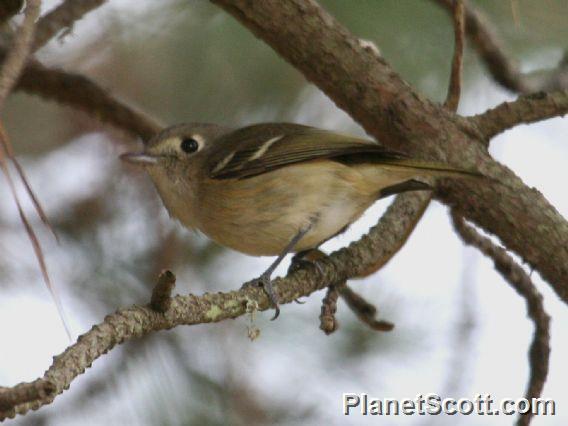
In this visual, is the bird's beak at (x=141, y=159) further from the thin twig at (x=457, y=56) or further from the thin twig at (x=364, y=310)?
the thin twig at (x=457, y=56)

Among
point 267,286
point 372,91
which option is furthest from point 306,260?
point 372,91

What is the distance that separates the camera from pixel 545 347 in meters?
2.74

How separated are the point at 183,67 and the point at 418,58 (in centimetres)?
106

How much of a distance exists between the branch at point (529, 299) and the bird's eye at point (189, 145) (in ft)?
3.37

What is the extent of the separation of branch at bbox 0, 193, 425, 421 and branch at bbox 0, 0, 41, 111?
475 millimetres

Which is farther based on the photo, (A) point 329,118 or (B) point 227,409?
(A) point 329,118

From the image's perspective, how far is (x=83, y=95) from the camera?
3.28 metres

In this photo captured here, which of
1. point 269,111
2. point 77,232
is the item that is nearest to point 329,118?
point 269,111

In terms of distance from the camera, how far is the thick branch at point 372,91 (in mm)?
2680

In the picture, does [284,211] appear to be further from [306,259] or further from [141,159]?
[141,159]

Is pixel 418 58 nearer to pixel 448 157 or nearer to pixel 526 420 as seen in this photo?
pixel 448 157

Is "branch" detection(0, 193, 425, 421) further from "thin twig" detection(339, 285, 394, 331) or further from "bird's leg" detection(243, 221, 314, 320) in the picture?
"thin twig" detection(339, 285, 394, 331)

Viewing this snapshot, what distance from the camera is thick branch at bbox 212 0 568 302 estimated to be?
2.68m

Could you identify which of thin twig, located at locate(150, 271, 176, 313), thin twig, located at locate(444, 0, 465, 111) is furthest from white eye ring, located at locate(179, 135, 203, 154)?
thin twig, located at locate(150, 271, 176, 313)
